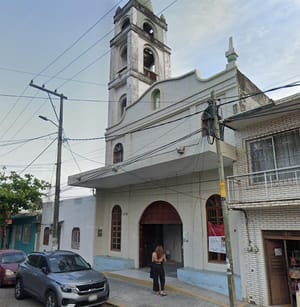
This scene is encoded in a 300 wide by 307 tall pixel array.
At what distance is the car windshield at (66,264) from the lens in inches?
333

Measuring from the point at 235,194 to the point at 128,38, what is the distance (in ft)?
52.0

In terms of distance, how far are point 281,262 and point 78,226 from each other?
525 inches

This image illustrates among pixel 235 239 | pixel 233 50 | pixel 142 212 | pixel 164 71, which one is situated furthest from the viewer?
pixel 164 71

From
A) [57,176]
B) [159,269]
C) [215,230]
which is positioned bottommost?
[159,269]

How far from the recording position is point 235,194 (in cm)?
983

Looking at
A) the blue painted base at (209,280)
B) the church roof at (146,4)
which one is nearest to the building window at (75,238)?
the blue painted base at (209,280)

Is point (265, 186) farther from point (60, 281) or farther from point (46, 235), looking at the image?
point (46, 235)

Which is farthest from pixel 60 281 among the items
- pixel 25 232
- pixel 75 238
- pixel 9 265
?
pixel 25 232

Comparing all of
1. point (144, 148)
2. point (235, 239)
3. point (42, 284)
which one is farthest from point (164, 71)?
point (42, 284)

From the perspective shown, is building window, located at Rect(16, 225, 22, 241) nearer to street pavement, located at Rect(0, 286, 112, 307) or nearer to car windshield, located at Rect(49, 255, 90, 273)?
street pavement, located at Rect(0, 286, 112, 307)

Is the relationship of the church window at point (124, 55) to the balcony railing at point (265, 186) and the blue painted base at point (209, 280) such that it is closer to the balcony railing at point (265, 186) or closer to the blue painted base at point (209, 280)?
the balcony railing at point (265, 186)

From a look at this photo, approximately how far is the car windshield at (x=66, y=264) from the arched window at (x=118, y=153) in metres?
8.07

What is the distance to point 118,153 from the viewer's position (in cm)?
1703

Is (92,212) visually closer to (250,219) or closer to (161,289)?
(161,289)
